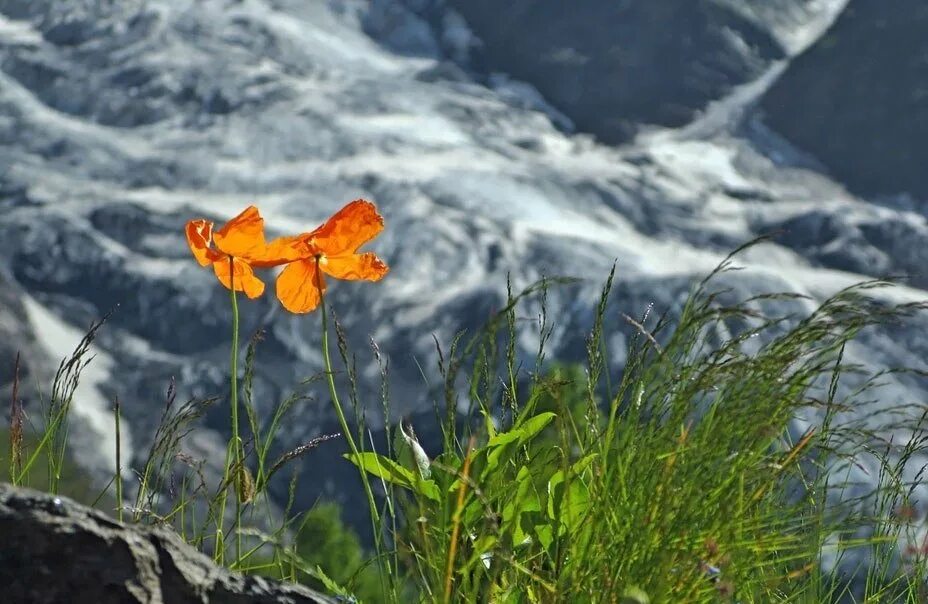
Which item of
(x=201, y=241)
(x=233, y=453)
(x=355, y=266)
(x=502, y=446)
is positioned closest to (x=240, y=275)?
(x=201, y=241)

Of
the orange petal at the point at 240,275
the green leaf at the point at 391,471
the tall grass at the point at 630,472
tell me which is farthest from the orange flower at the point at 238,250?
the green leaf at the point at 391,471

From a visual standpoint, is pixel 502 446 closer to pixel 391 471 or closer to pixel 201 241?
pixel 391 471

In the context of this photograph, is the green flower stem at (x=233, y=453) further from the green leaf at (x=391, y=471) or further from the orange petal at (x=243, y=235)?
the green leaf at (x=391, y=471)

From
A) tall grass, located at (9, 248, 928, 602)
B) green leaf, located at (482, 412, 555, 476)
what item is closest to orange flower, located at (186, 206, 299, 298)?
tall grass, located at (9, 248, 928, 602)

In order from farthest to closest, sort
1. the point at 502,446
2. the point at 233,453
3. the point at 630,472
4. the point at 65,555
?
the point at 233,453 < the point at 502,446 < the point at 630,472 < the point at 65,555

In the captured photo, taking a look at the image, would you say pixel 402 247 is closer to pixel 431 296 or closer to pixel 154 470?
pixel 431 296

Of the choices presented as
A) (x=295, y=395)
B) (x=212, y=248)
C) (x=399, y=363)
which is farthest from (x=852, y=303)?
(x=399, y=363)
